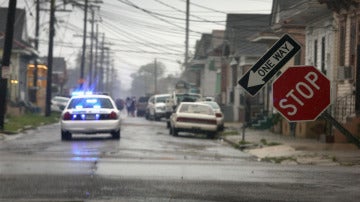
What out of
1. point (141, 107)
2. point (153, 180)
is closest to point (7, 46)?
point (153, 180)

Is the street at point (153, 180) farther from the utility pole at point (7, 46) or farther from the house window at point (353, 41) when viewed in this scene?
the utility pole at point (7, 46)

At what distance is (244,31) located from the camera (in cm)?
5772

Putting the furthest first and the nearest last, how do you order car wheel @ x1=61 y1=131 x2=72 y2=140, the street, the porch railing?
1. the porch railing
2. car wheel @ x1=61 y1=131 x2=72 y2=140
3. the street

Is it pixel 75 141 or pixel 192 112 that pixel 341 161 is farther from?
pixel 192 112

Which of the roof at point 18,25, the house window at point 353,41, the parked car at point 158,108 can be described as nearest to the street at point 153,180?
the house window at point 353,41

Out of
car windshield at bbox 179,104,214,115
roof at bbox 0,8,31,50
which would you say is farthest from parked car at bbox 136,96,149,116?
car windshield at bbox 179,104,214,115

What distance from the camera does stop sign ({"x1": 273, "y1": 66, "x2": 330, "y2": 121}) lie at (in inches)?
353

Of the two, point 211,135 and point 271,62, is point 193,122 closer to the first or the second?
point 211,135

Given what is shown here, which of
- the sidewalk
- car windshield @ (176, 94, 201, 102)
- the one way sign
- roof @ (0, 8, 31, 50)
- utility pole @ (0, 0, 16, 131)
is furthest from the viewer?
roof @ (0, 8, 31, 50)

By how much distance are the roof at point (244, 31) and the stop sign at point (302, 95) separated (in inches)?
1629

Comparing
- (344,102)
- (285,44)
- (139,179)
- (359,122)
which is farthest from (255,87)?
(344,102)

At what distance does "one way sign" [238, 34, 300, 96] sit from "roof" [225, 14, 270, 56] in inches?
1582

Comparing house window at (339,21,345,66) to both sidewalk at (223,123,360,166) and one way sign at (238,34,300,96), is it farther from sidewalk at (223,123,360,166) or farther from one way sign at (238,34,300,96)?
one way sign at (238,34,300,96)

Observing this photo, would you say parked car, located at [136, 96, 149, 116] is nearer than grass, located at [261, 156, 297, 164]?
No
